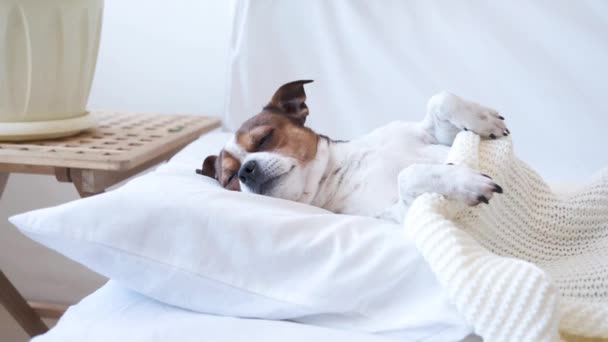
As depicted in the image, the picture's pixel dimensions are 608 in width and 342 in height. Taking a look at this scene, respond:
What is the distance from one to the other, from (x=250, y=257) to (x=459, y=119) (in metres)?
0.50

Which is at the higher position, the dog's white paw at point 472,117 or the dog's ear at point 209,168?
the dog's white paw at point 472,117

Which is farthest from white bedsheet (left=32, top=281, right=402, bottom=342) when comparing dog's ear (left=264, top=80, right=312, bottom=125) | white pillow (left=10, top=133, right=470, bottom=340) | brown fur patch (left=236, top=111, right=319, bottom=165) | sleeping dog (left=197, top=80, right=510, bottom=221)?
dog's ear (left=264, top=80, right=312, bottom=125)

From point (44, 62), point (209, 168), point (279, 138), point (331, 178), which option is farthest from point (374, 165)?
point (44, 62)

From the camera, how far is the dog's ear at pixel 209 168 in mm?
1388

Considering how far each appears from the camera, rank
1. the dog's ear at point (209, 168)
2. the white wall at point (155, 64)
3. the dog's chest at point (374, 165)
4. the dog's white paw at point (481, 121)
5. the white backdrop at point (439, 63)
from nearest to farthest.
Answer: the dog's white paw at point (481, 121) < the dog's chest at point (374, 165) < the dog's ear at point (209, 168) < the white backdrop at point (439, 63) < the white wall at point (155, 64)

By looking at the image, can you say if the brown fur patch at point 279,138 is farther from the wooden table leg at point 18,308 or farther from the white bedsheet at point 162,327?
the wooden table leg at point 18,308

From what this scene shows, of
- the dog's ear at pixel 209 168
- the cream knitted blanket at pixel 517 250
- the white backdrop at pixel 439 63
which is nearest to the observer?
the cream knitted blanket at pixel 517 250

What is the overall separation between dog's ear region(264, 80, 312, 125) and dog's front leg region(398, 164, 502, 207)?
497 mm

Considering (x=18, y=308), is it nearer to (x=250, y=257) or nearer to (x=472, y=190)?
(x=250, y=257)

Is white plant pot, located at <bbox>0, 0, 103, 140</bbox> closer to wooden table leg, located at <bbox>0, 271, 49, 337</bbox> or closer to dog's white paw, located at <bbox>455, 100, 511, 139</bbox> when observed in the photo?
wooden table leg, located at <bbox>0, 271, 49, 337</bbox>

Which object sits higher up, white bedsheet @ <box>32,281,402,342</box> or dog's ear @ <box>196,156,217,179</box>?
dog's ear @ <box>196,156,217,179</box>

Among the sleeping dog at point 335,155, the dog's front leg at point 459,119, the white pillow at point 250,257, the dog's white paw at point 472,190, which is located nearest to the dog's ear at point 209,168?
the sleeping dog at point 335,155

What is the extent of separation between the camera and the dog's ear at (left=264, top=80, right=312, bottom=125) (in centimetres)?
144

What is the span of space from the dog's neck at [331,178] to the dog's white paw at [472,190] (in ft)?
1.28
